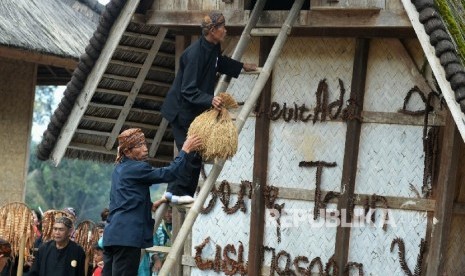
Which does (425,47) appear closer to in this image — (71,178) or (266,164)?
(266,164)

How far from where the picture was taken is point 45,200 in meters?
52.7

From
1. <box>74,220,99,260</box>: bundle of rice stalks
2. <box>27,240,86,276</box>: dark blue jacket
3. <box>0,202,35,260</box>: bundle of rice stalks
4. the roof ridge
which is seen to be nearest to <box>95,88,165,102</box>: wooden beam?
<box>74,220,99,260</box>: bundle of rice stalks

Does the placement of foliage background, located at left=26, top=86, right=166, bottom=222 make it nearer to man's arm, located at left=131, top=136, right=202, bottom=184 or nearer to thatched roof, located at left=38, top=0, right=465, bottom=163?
thatched roof, located at left=38, top=0, right=465, bottom=163

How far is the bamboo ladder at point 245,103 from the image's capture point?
10.3m

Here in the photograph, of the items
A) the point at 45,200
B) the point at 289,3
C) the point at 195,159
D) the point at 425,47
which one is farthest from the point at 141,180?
the point at 45,200

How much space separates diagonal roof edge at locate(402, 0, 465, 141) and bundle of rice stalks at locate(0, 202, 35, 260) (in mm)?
4648

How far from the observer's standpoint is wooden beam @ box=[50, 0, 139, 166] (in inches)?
506

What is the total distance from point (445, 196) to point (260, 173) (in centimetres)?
206

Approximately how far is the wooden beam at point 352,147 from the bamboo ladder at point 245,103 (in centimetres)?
85

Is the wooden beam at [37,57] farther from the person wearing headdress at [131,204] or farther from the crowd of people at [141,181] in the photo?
the person wearing headdress at [131,204]

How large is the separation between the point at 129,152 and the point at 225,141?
0.81 metres

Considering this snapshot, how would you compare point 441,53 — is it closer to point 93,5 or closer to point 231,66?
point 231,66

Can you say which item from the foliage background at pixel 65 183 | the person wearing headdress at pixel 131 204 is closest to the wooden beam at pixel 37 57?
the person wearing headdress at pixel 131 204

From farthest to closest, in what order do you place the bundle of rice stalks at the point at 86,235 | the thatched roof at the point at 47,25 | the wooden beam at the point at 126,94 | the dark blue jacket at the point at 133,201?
the thatched roof at the point at 47,25 → the wooden beam at the point at 126,94 → the bundle of rice stalks at the point at 86,235 → the dark blue jacket at the point at 133,201
